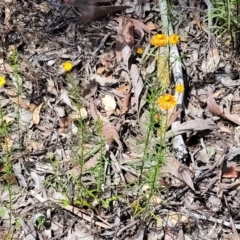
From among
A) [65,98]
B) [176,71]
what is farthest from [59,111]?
[176,71]

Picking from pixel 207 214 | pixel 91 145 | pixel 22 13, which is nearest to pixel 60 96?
pixel 91 145

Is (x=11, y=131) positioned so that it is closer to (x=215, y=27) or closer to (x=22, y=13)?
(x=22, y=13)

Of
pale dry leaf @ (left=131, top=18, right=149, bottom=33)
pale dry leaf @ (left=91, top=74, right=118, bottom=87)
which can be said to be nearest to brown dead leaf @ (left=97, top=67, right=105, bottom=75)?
pale dry leaf @ (left=91, top=74, right=118, bottom=87)

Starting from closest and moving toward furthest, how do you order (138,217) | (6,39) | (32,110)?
(138,217) → (32,110) → (6,39)

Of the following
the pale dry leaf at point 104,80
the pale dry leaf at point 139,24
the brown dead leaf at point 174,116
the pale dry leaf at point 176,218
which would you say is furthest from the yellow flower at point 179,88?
the pale dry leaf at point 139,24

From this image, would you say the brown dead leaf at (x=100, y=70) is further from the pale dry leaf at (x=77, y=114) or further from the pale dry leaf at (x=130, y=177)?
the pale dry leaf at (x=130, y=177)

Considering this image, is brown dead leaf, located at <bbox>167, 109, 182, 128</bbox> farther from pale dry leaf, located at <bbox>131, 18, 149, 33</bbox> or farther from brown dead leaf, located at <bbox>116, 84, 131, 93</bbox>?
pale dry leaf, located at <bbox>131, 18, 149, 33</bbox>

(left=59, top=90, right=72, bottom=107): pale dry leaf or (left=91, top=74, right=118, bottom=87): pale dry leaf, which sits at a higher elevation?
(left=91, top=74, right=118, bottom=87): pale dry leaf
